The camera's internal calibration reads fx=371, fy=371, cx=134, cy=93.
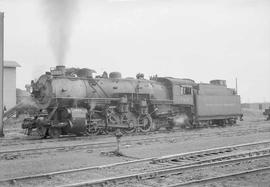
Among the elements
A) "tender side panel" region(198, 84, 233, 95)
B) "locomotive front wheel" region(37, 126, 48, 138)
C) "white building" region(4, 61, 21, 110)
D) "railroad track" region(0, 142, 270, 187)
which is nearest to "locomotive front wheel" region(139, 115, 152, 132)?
"tender side panel" region(198, 84, 233, 95)

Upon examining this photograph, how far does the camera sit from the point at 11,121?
3133 centimetres

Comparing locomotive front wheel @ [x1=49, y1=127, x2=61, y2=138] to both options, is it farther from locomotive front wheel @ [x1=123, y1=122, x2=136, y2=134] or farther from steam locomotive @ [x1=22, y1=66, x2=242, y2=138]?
locomotive front wheel @ [x1=123, y1=122, x2=136, y2=134]

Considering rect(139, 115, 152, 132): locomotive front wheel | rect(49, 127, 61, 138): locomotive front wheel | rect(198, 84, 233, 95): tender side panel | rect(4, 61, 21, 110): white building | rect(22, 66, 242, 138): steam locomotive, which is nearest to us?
rect(22, 66, 242, 138): steam locomotive

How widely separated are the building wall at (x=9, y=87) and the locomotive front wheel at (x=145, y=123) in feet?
73.3

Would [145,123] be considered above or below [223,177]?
above

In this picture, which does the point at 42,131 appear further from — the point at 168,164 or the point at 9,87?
the point at 9,87

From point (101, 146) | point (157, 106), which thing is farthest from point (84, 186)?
point (157, 106)

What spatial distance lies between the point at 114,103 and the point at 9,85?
23186 millimetres

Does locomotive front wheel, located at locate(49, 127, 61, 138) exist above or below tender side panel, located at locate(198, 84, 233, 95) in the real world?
below

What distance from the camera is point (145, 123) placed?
20.8 meters

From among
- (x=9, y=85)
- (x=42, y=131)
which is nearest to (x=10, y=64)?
(x=9, y=85)

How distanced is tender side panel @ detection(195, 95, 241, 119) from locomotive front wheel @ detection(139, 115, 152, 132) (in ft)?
13.6

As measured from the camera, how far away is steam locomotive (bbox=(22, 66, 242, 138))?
17.3m

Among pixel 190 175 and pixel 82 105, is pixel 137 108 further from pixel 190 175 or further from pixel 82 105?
pixel 190 175
